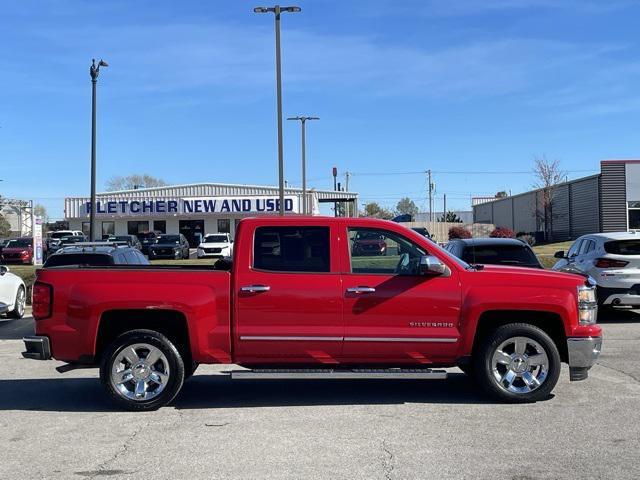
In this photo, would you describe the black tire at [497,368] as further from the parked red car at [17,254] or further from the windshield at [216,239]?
the parked red car at [17,254]

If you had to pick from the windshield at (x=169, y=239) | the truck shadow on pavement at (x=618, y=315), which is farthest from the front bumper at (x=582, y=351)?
the windshield at (x=169, y=239)

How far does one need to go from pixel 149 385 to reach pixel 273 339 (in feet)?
4.46

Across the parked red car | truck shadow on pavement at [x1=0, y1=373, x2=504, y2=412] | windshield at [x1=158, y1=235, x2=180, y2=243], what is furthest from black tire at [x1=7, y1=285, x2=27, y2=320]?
windshield at [x1=158, y1=235, x2=180, y2=243]

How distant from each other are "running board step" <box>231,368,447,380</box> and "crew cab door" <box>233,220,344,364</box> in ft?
0.40

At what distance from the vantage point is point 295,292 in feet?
21.8

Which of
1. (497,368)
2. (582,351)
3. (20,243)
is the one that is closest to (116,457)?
(497,368)

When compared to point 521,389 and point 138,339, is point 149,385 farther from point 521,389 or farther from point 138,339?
point 521,389

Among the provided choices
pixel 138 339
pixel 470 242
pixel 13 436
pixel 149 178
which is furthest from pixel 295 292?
pixel 149 178

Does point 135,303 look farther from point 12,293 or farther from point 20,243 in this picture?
point 20,243

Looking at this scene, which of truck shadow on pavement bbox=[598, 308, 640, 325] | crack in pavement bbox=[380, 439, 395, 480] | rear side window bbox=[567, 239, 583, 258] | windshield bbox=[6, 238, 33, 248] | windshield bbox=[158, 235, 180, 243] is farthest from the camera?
windshield bbox=[158, 235, 180, 243]

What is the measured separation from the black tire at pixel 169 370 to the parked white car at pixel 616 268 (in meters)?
8.72

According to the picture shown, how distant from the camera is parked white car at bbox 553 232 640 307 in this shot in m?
12.3

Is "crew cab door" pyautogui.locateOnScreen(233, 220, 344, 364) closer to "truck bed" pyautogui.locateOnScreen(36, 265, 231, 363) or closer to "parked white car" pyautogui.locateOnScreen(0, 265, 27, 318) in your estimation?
"truck bed" pyautogui.locateOnScreen(36, 265, 231, 363)

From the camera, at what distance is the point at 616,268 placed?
40.5ft
